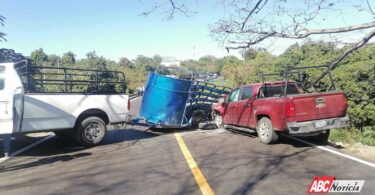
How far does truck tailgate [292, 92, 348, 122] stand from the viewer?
29.5ft

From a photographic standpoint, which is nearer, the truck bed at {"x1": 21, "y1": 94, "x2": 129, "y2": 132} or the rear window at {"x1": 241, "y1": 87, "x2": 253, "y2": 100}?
the truck bed at {"x1": 21, "y1": 94, "x2": 129, "y2": 132}

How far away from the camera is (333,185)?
578 cm

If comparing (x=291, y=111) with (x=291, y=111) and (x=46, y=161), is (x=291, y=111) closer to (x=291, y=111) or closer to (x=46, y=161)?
(x=291, y=111)

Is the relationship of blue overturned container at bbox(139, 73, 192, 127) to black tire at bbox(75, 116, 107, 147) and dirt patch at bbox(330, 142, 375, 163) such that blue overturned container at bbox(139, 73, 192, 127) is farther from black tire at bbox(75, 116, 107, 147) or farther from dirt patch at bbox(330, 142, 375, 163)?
dirt patch at bbox(330, 142, 375, 163)

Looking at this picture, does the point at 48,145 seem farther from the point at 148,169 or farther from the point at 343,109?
the point at 343,109

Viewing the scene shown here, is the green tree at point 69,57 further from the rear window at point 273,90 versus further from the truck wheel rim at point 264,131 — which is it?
the truck wheel rim at point 264,131

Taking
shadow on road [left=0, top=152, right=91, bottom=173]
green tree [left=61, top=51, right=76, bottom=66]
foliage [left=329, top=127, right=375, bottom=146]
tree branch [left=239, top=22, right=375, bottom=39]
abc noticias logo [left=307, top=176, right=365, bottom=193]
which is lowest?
shadow on road [left=0, top=152, right=91, bottom=173]

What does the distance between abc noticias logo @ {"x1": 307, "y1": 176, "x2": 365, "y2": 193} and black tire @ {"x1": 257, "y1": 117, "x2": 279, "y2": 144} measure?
343 cm

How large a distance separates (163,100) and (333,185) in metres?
7.51

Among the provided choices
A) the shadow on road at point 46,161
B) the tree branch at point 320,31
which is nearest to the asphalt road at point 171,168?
the shadow on road at point 46,161

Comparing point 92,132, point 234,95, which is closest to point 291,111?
point 234,95

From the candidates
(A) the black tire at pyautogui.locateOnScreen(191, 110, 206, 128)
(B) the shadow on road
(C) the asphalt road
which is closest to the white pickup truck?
(C) the asphalt road

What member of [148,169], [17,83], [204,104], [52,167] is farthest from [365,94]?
[17,83]

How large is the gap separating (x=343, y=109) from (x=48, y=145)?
813cm
